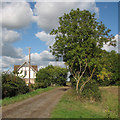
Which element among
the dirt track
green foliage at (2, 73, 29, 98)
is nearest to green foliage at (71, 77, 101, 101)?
the dirt track

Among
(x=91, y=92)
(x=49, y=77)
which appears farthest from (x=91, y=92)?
(x=49, y=77)

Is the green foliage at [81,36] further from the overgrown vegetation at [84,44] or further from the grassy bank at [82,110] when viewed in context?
the grassy bank at [82,110]

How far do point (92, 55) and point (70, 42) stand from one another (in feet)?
11.3

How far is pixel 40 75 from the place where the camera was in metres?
39.9

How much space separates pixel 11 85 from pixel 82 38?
35.2 ft

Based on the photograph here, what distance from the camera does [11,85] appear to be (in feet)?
52.3

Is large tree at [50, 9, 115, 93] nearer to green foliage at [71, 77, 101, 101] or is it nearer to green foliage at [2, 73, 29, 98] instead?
green foliage at [71, 77, 101, 101]

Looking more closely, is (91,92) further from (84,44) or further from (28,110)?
(28,110)

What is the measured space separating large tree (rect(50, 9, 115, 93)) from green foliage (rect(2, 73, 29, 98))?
7.13m

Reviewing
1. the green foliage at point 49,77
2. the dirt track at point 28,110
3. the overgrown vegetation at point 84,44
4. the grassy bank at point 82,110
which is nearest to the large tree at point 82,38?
the overgrown vegetation at point 84,44

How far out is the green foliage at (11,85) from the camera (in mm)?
15179

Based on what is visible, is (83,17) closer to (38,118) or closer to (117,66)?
(38,118)

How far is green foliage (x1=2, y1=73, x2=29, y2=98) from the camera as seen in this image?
1518 cm

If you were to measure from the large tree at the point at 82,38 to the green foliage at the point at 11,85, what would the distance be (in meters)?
7.13
